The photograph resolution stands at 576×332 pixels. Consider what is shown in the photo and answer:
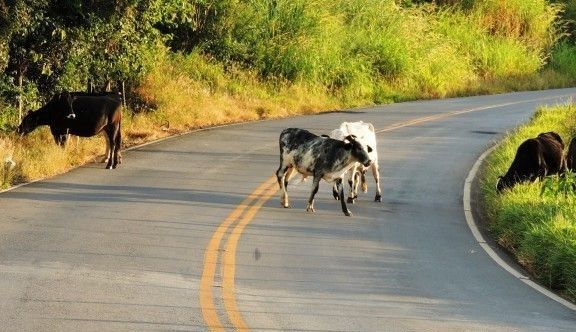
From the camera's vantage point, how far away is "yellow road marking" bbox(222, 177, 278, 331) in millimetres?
12797

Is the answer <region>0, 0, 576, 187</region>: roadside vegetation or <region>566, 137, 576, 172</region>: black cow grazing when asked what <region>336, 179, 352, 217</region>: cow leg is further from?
<region>0, 0, 576, 187</region>: roadside vegetation

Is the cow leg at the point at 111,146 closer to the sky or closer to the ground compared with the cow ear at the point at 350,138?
closer to the ground

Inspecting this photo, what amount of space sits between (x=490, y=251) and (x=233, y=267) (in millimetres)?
4201

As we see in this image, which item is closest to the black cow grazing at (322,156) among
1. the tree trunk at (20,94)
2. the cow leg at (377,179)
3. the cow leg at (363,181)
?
the cow leg at (377,179)

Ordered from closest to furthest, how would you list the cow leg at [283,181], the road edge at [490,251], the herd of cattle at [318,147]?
the road edge at [490,251], the herd of cattle at [318,147], the cow leg at [283,181]

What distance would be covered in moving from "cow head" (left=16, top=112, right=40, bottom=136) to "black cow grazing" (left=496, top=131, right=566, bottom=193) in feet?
30.8

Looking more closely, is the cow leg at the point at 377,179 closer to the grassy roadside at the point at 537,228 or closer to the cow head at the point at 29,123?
the grassy roadside at the point at 537,228

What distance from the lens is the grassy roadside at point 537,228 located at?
1606 cm

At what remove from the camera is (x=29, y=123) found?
25.8 meters

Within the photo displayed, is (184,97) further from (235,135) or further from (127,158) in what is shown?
(127,158)

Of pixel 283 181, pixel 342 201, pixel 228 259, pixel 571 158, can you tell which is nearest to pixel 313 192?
pixel 342 201

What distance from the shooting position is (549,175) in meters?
22.1

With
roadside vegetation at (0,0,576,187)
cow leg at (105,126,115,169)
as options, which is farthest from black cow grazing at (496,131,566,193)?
roadside vegetation at (0,0,576,187)

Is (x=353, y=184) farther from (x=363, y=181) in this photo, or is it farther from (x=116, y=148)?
(x=116, y=148)
